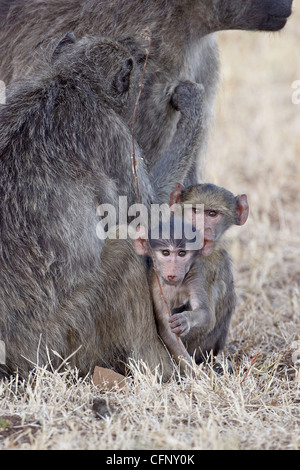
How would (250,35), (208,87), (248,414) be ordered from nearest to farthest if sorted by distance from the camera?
(248,414)
(208,87)
(250,35)

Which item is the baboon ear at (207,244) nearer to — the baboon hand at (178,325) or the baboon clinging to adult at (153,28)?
the baboon hand at (178,325)

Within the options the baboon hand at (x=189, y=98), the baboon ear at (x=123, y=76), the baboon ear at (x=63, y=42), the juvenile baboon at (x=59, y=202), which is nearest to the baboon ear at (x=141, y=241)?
the juvenile baboon at (x=59, y=202)

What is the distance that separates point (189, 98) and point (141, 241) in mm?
905

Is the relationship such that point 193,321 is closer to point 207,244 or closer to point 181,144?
point 207,244

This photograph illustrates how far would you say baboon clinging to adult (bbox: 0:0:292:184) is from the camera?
3.83m

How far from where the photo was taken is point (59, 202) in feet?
10.2

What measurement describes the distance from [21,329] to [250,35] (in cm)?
720

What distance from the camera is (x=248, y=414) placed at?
2.84 m

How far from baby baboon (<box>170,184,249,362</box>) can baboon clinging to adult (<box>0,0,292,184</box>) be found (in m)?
0.45

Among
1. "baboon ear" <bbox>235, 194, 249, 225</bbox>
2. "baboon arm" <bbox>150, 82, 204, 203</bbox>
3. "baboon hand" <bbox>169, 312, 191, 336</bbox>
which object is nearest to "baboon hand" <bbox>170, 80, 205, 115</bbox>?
"baboon arm" <bbox>150, 82, 204, 203</bbox>

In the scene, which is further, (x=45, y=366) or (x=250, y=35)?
(x=250, y=35)

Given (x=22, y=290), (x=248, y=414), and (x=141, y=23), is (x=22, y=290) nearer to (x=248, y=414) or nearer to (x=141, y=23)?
(x=248, y=414)

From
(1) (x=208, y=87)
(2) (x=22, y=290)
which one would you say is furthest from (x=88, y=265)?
(1) (x=208, y=87)

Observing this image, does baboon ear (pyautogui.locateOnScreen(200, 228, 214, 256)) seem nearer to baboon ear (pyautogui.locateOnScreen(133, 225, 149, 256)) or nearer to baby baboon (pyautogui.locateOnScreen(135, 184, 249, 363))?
baby baboon (pyautogui.locateOnScreen(135, 184, 249, 363))
